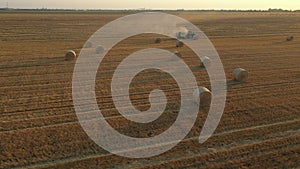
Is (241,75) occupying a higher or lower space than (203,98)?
higher

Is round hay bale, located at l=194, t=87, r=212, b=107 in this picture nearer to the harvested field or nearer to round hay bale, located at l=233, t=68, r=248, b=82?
the harvested field

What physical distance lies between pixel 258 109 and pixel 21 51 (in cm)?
1862

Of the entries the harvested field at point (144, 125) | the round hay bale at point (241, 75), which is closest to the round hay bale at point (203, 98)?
the harvested field at point (144, 125)

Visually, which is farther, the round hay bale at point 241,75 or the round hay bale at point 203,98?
the round hay bale at point 241,75

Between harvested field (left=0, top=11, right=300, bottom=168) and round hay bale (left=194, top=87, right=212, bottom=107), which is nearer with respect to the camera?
harvested field (left=0, top=11, right=300, bottom=168)

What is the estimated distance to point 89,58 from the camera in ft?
68.6

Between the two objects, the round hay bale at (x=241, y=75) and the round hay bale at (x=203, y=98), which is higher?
the round hay bale at (x=241, y=75)

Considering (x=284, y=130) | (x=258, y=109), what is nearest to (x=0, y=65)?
(x=258, y=109)

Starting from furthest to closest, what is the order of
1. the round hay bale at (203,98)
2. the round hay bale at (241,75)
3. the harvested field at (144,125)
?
the round hay bale at (241,75) → the round hay bale at (203,98) → the harvested field at (144,125)

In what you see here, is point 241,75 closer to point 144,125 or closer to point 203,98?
point 203,98

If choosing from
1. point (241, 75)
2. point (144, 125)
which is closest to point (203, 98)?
point (144, 125)

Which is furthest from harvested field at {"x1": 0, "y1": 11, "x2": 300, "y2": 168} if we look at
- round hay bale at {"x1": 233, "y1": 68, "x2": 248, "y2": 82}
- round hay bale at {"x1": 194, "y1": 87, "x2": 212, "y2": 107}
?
round hay bale at {"x1": 194, "y1": 87, "x2": 212, "y2": 107}

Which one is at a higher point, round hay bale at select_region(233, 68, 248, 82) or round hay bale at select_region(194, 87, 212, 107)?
round hay bale at select_region(233, 68, 248, 82)

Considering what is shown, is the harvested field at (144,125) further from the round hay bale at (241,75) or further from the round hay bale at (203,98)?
the round hay bale at (203,98)
